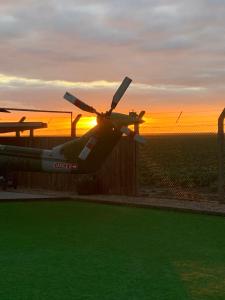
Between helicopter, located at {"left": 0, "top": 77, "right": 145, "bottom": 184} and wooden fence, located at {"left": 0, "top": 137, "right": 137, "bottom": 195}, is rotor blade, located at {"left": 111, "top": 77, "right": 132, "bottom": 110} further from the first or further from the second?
wooden fence, located at {"left": 0, "top": 137, "right": 137, "bottom": 195}

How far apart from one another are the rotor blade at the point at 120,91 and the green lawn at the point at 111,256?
273 cm

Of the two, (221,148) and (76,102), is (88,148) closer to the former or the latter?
(76,102)

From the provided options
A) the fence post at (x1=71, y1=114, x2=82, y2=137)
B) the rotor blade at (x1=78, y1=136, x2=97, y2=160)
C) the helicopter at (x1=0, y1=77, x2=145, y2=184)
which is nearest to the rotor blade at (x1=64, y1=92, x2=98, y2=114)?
the helicopter at (x1=0, y1=77, x2=145, y2=184)

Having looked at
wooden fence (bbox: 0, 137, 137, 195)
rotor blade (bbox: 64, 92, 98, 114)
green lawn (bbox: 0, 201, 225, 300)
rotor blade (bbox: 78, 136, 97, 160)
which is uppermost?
rotor blade (bbox: 64, 92, 98, 114)

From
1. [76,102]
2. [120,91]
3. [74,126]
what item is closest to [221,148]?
[120,91]

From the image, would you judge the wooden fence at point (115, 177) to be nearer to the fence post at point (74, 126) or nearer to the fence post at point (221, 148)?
the fence post at point (74, 126)

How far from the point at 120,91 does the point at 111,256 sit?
6.69m

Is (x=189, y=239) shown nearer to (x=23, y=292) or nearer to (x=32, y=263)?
(x=32, y=263)

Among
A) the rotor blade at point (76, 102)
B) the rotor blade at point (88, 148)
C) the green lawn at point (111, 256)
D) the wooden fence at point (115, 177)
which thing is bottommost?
the green lawn at point (111, 256)

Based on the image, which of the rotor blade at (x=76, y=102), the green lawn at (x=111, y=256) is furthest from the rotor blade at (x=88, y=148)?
the green lawn at (x=111, y=256)

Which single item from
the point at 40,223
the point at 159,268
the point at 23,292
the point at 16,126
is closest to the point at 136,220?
the point at 40,223

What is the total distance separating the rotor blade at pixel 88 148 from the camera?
48.9 ft

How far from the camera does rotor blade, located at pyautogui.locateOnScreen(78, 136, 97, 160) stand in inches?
586

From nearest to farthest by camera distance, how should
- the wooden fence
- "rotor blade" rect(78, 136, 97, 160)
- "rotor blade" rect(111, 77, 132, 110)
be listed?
1. "rotor blade" rect(111, 77, 132, 110)
2. "rotor blade" rect(78, 136, 97, 160)
3. the wooden fence
